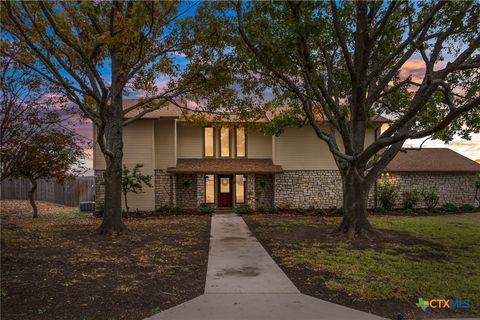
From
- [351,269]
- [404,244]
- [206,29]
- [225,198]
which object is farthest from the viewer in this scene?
[225,198]

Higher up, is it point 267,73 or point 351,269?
point 267,73

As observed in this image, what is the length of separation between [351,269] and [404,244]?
14.1 ft

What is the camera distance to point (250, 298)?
20.8 feet

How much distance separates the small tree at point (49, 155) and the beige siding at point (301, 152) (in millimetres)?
11234

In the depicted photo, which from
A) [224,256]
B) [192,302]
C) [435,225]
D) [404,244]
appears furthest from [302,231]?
[192,302]

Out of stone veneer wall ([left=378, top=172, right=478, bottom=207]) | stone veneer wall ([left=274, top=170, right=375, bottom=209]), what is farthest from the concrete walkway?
stone veneer wall ([left=378, top=172, right=478, bottom=207])

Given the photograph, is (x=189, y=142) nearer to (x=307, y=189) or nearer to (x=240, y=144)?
(x=240, y=144)

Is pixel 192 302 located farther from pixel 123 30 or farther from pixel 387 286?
pixel 123 30

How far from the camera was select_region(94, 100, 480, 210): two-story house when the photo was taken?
21.3 m

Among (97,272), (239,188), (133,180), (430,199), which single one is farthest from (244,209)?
(97,272)

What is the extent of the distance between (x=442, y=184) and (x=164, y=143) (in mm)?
17620

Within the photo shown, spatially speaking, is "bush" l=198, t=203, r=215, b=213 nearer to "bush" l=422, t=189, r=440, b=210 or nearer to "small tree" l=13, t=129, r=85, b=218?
"small tree" l=13, t=129, r=85, b=218

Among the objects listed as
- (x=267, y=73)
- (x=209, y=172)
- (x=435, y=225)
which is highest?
(x=267, y=73)

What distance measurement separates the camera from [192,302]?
6121mm
